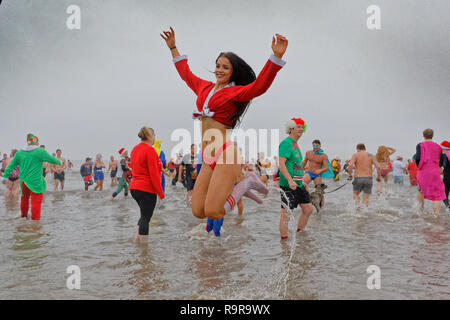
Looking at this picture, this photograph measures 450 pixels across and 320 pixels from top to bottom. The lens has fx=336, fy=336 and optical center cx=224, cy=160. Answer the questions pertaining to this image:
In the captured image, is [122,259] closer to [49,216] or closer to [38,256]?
[38,256]

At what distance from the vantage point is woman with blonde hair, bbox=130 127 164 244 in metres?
5.48

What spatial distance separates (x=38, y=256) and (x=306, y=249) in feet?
13.3

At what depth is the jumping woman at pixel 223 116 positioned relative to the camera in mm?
3167

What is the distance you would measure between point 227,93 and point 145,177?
8.86ft

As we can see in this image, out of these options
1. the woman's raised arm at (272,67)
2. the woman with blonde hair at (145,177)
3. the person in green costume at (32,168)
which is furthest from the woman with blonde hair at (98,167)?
the woman's raised arm at (272,67)

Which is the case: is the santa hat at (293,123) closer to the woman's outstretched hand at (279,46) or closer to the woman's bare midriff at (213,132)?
the woman's bare midriff at (213,132)

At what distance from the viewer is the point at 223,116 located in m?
3.46

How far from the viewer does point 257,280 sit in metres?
3.86

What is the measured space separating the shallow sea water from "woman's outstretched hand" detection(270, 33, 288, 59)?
92.9 inches

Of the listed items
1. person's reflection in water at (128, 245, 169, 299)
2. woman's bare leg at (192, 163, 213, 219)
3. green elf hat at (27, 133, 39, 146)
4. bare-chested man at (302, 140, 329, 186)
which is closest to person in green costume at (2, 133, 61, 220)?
green elf hat at (27, 133, 39, 146)

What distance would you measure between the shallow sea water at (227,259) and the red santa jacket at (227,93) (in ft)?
6.06

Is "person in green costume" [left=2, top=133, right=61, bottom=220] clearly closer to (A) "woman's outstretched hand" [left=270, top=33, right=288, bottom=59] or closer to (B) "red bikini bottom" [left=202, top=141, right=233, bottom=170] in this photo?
(B) "red bikini bottom" [left=202, top=141, right=233, bottom=170]
